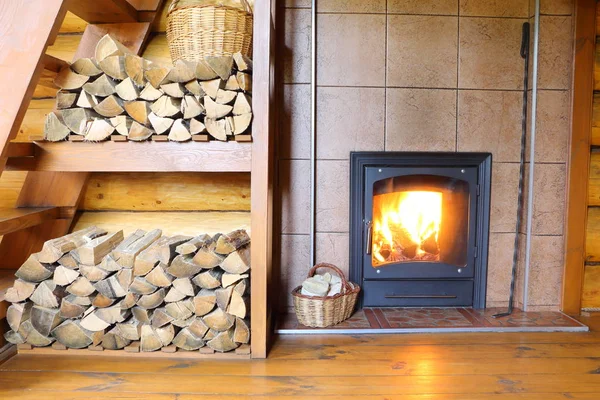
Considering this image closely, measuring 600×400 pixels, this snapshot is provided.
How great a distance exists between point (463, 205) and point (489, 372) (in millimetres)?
953

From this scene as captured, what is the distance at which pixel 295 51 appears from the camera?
2.45 m

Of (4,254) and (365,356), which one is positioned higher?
(4,254)

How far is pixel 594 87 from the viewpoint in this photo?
8.30ft

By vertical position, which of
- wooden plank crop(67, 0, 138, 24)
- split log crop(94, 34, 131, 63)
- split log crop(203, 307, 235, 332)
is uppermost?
wooden plank crop(67, 0, 138, 24)

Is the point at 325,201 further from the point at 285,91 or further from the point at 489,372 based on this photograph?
the point at 489,372

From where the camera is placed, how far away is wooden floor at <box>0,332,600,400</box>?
1672 millimetres

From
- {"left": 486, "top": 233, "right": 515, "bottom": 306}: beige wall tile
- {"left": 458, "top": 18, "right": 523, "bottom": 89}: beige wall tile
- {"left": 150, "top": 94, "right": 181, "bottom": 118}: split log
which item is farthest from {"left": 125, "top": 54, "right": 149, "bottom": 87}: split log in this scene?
{"left": 486, "top": 233, "right": 515, "bottom": 306}: beige wall tile

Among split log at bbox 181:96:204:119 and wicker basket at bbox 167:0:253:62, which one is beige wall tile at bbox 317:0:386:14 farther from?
split log at bbox 181:96:204:119

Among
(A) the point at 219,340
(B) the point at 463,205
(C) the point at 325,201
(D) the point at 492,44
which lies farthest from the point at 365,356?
(D) the point at 492,44

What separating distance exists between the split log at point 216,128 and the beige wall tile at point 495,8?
1398mm

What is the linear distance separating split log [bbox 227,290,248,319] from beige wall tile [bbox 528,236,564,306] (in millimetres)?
1514

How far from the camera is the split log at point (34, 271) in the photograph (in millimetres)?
1936

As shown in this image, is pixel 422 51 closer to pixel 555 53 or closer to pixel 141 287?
pixel 555 53

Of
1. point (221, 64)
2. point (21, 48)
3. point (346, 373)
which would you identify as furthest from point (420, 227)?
point (21, 48)
